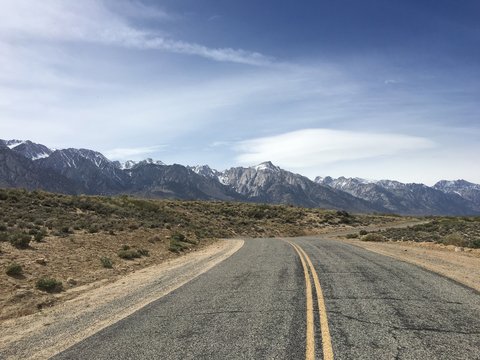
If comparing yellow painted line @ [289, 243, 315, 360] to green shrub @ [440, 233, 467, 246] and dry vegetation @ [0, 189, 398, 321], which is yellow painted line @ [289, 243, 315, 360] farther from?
green shrub @ [440, 233, 467, 246]

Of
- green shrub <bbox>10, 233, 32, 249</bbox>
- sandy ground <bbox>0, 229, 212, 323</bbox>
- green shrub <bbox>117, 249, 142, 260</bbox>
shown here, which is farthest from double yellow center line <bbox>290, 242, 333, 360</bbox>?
green shrub <bbox>10, 233, 32, 249</bbox>

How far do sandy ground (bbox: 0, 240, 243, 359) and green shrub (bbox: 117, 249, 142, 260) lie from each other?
530 cm

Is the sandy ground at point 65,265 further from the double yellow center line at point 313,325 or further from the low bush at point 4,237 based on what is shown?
the double yellow center line at point 313,325

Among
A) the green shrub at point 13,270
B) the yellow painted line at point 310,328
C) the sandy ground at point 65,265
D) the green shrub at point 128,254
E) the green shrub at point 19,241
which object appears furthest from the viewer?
the green shrub at point 128,254

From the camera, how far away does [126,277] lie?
17375 millimetres

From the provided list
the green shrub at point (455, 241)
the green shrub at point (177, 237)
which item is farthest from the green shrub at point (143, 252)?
the green shrub at point (455, 241)

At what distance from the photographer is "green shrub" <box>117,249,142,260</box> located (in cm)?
2196

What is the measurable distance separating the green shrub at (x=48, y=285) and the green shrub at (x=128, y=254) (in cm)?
718

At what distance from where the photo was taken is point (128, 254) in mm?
22203

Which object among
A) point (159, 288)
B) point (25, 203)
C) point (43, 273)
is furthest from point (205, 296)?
point (25, 203)

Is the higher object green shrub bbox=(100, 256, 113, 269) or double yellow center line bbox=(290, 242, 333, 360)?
double yellow center line bbox=(290, 242, 333, 360)

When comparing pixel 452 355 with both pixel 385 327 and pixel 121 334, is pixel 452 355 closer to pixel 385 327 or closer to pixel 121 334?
pixel 385 327

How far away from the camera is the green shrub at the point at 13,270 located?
15154 millimetres

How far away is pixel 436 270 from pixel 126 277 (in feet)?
41.1
